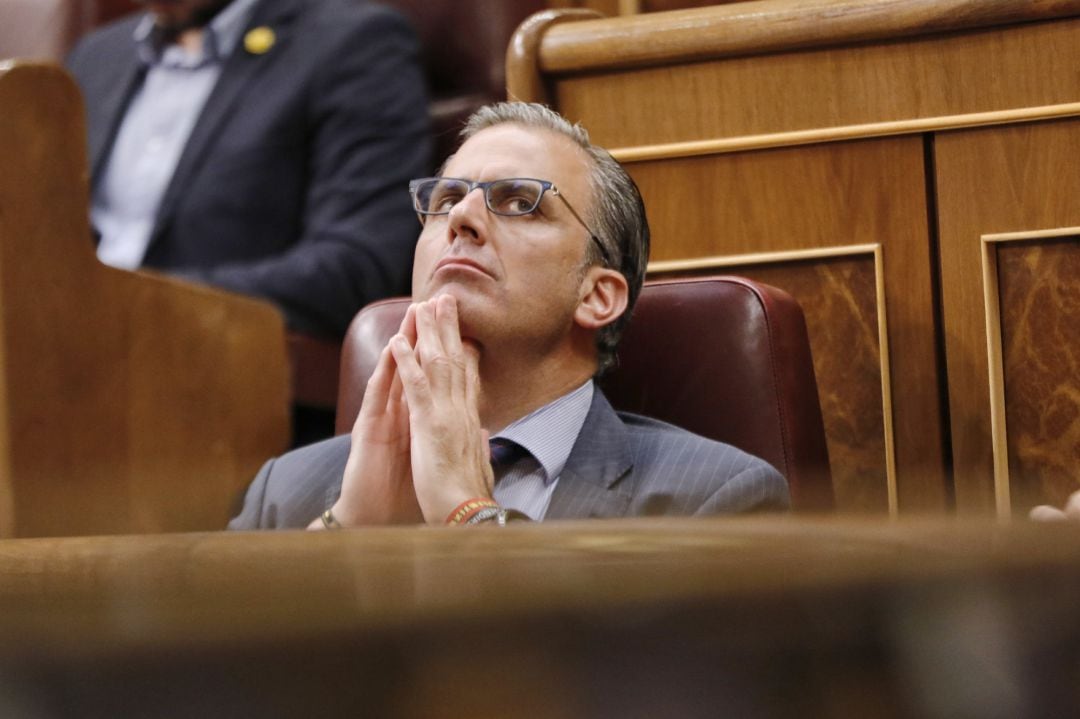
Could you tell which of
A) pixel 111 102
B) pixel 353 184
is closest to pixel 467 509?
pixel 353 184

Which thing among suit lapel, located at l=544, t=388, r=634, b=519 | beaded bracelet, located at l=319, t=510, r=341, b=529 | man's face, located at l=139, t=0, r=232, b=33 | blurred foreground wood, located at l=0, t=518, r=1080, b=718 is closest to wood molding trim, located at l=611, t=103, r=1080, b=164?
suit lapel, located at l=544, t=388, r=634, b=519

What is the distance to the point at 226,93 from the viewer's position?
1.18 meters

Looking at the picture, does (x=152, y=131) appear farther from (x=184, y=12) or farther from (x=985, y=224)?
(x=985, y=224)

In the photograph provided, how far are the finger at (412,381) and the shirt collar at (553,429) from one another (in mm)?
64

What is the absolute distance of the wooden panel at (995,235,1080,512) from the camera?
0.74 m

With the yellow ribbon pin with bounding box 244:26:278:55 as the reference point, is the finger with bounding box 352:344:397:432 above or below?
below

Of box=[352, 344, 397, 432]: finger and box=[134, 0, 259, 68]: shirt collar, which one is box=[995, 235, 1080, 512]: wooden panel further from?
box=[134, 0, 259, 68]: shirt collar

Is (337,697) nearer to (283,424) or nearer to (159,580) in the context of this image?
(159,580)

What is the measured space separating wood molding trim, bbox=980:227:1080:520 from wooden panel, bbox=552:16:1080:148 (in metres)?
0.07

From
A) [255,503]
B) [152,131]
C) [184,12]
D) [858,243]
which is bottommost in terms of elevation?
[255,503]

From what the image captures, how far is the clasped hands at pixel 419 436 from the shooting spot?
0.61 m

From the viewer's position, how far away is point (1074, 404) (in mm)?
741

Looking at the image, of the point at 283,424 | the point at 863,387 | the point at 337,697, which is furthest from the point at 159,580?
the point at 283,424

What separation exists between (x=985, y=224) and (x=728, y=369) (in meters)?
0.18
